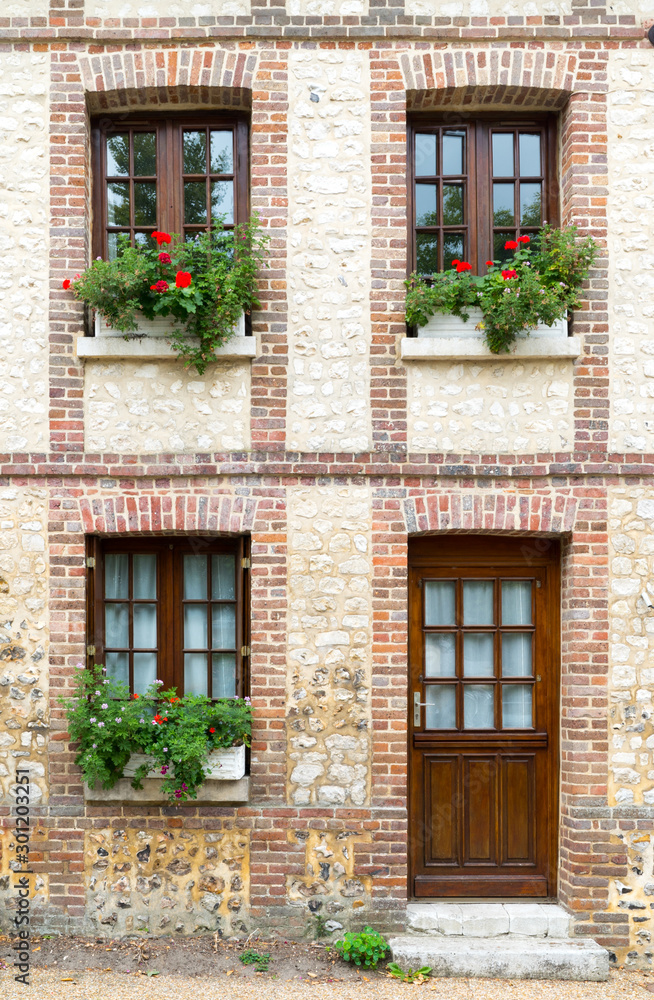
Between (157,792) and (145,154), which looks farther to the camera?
(145,154)

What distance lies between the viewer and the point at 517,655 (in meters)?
6.01

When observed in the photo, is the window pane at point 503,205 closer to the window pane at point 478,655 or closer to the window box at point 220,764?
the window pane at point 478,655

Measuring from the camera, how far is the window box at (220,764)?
5512 mm

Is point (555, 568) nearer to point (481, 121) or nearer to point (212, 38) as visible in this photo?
point (481, 121)

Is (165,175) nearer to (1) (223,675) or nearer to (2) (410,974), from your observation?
(1) (223,675)

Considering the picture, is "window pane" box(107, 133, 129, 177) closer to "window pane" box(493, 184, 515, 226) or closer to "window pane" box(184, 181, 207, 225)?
"window pane" box(184, 181, 207, 225)

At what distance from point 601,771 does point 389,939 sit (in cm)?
195

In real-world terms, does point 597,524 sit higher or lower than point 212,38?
lower

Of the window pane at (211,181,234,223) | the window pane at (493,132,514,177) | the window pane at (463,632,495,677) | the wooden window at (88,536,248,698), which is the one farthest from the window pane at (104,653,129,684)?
the window pane at (493,132,514,177)

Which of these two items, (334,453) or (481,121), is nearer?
(334,453)

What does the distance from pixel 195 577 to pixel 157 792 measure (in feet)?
5.22

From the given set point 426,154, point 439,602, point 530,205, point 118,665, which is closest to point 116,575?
point 118,665

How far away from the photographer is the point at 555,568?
19.6ft

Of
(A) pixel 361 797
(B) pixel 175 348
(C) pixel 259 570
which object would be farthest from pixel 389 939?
(B) pixel 175 348
